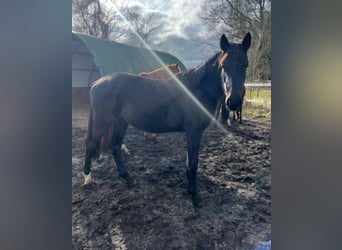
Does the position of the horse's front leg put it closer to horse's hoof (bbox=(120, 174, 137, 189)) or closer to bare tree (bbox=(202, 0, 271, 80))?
horse's hoof (bbox=(120, 174, 137, 189))

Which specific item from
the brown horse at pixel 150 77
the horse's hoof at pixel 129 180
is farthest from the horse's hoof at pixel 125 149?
the horse's hoof at pixel 129 180

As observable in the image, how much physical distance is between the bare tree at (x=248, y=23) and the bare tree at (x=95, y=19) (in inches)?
18.8

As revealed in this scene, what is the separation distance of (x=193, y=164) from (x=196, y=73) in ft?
1.59

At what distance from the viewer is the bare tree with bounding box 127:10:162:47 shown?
1.43 m

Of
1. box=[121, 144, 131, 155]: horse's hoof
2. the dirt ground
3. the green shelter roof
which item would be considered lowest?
the dirt ground

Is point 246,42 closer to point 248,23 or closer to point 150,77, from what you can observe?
point 248,23

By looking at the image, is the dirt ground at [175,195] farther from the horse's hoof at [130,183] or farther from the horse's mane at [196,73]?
the horse's mane at [196,73]

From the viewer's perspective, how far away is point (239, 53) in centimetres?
145

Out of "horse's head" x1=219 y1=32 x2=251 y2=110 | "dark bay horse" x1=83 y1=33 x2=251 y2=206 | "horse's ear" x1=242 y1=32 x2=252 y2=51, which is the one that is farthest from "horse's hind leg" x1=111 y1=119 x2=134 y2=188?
"horse's ear" x1=242 y1=32 x2=252 y2=51

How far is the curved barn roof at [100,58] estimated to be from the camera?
1398mm
